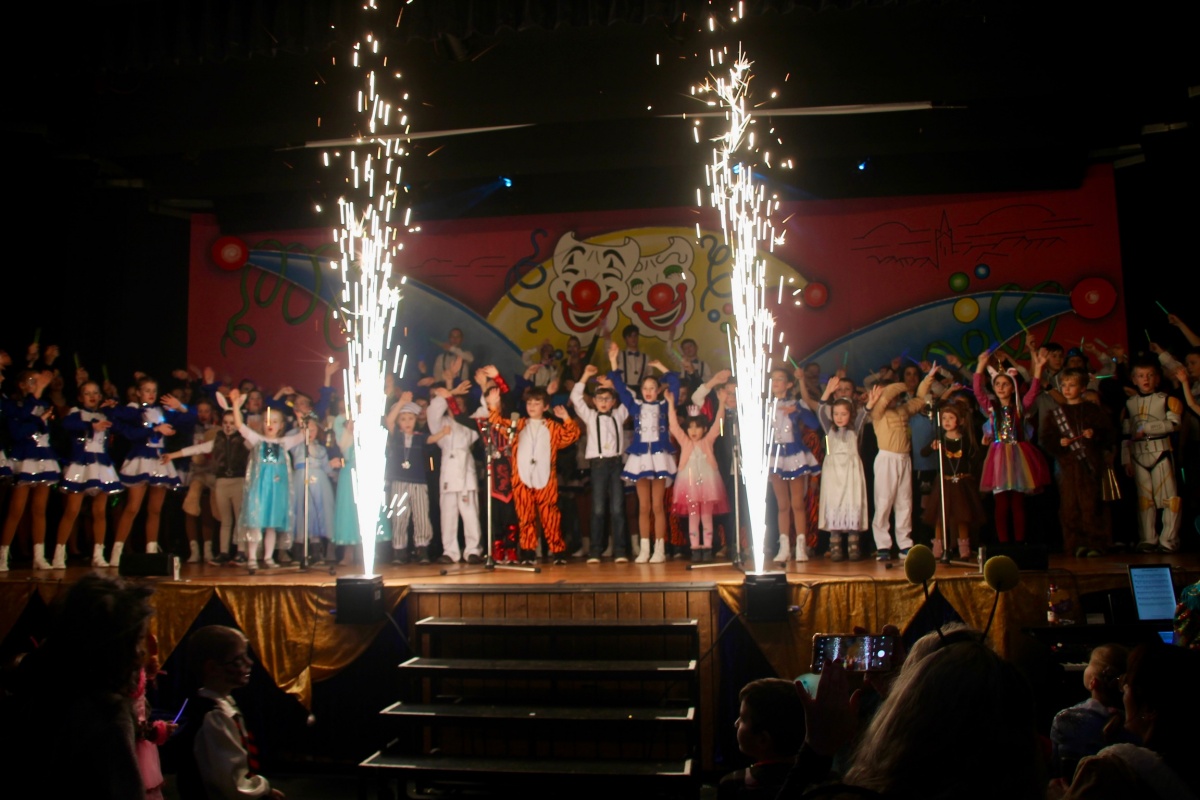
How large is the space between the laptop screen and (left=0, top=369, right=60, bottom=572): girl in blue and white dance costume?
7.32 meters

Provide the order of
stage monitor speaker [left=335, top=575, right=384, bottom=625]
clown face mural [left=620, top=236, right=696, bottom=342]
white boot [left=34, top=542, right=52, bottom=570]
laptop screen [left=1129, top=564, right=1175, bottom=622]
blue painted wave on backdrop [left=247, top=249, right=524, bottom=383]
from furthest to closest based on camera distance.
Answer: blue painted wave on backdrop [left=247, top=249, right=524, bottom=383], clown face mural [left=620, top=236, right=696, bottom=342], white boot [left=34, top=542, right=52, bottom=570], stage monitor speaker [left=335, top=575, right=384, bottom=625], laptop screen [left=1129, top=564, right=1175, bottom=622]

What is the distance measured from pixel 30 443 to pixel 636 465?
469 centimetres

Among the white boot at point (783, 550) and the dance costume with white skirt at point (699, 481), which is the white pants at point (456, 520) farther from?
the white boot at point (783, 550)

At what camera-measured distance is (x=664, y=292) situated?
971 centimetres

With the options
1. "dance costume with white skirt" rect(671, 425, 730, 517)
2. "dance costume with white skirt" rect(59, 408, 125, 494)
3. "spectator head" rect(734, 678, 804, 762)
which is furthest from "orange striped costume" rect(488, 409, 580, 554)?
"spectator head" rect(734, 678, 804, 762)

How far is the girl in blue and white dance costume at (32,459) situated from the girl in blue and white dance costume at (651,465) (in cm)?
449

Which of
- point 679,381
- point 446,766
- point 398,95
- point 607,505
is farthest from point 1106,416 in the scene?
point 398,95

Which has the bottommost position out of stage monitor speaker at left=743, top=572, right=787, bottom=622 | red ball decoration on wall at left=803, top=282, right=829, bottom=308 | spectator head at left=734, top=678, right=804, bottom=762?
spectator head at left=734, top=678, right=804, bottom=762

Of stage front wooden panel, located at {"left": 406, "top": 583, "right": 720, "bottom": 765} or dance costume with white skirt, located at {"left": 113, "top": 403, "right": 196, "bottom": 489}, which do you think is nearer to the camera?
stage front wooden panel, located at {"left": 406, "top": 583, "right": 720, "bottom": 765}

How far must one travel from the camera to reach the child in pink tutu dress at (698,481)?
24.1ft

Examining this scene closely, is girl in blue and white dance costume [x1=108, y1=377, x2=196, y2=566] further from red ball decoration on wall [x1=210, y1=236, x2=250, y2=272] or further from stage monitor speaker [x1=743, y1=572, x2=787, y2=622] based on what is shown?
stage monitor speaker [x1=743, y1=572, x2=787, y2=622]

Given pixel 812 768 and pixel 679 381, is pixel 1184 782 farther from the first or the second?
pixel 679 381

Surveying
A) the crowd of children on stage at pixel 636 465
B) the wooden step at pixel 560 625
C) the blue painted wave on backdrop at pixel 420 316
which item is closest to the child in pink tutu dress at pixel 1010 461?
the crowd of children on stage at pixel 636 465

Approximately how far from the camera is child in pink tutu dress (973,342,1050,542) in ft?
22.6
